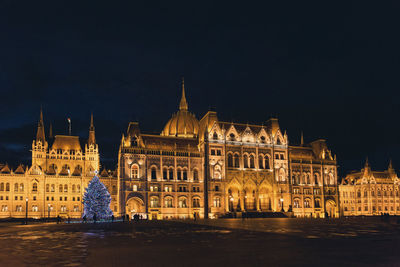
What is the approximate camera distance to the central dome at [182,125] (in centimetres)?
10456

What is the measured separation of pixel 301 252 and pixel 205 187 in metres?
73.7

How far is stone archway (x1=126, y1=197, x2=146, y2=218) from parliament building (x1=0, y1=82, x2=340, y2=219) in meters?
0.22

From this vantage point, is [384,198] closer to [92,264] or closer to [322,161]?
[322,161]

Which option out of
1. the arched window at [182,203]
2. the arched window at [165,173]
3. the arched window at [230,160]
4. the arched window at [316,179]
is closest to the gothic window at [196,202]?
the arched window at [182,203]

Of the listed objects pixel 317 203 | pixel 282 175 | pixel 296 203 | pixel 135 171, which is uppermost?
pixel 135 171

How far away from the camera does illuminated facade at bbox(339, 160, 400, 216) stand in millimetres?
137500

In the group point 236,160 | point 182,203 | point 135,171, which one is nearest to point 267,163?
point 236,160

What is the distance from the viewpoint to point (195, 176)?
9338 cm

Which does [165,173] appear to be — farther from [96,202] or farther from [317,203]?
[317,203]

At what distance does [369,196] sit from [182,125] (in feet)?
245

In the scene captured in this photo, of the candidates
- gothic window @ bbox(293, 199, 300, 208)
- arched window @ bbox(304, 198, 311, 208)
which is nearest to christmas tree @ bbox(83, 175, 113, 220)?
gothic window @ bbox(293, 199, 300, 208)

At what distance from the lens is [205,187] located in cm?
9150

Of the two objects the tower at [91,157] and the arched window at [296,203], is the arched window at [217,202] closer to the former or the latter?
the arched window at [296,203]

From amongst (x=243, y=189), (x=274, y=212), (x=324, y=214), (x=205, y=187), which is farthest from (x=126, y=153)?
(x=324, y=214)
